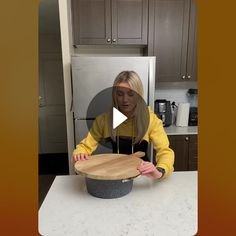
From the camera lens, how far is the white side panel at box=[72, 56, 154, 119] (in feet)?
4.89

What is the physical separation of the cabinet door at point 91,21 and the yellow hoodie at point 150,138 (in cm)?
97

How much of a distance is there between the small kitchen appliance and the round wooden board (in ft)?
4.52

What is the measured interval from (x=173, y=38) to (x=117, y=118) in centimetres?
118

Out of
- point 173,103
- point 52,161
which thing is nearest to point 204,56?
point 173,103

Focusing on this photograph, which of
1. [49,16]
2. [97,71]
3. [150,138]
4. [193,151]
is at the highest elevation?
[49,16]

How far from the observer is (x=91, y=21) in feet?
5.77

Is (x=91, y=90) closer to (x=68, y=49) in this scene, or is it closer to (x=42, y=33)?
(x=68, y=49)

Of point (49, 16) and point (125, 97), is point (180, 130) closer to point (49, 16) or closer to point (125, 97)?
point (125, 97)

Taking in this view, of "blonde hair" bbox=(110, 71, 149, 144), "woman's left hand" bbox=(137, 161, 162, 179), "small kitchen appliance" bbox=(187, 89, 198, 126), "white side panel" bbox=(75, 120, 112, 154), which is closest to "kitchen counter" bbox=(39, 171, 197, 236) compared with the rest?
"woman's left hand" bbox=(137, 161, 162, 179)

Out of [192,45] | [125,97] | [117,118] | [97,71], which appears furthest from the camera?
[192,45]

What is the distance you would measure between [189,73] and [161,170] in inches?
53.7

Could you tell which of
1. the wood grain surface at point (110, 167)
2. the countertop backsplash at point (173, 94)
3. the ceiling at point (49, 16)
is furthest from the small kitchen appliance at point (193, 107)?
the ceiling at point (49, 16)

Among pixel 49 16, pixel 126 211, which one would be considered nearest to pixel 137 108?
pixel 126 211

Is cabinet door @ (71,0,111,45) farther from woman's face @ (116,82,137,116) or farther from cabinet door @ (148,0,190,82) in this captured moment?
woman's face @ (116,82,137,116)
